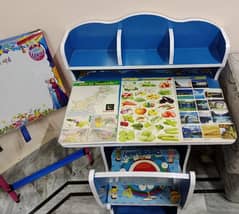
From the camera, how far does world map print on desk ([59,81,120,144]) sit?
110 cm

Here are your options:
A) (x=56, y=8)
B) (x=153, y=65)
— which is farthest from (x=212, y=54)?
(x=56, y=8)

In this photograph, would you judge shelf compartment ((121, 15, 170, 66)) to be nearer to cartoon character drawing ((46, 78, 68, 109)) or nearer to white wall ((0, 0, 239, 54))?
white wall ((0, 0, 239, 54))

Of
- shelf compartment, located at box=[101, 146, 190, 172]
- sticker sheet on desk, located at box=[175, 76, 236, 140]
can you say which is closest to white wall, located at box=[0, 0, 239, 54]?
sticker sheet on desk, located at box=[175, 76, 236, 140]

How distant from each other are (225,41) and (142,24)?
1.24 ft

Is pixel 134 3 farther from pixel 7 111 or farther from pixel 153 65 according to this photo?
pixel 7 111

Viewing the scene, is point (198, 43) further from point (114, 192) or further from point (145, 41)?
point (114, 192)

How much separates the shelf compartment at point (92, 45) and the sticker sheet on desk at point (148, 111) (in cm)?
16

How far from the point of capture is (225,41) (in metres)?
1.14

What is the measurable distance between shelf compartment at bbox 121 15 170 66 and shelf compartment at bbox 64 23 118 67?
59mm

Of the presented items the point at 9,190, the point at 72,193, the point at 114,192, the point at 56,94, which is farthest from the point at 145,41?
the point at 9,190

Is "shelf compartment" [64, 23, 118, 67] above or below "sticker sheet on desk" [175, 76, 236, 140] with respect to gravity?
above

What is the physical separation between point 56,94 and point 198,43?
31.4 inches

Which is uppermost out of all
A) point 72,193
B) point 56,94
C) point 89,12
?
point 89,12

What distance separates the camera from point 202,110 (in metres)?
1.14
